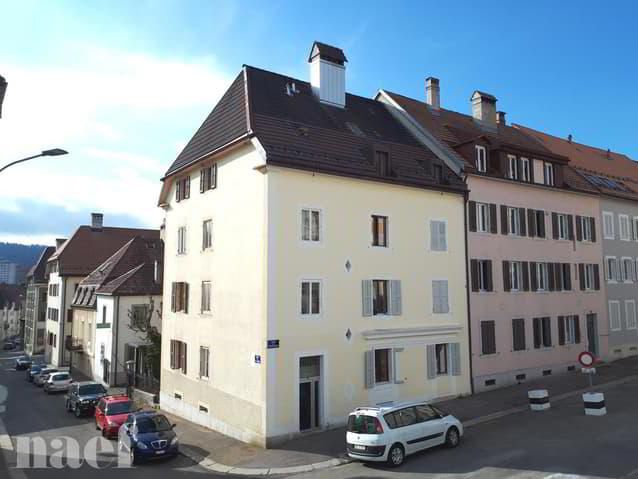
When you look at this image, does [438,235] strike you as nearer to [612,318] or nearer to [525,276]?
[525,276]

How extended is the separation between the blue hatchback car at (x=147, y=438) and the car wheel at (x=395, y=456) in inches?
307

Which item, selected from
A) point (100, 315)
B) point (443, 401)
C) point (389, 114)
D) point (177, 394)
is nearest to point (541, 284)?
point (443, 401)

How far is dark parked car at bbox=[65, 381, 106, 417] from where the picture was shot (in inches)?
1057

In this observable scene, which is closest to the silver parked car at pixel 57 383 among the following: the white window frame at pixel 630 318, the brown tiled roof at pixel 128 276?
the brown tiled roof at pixel 128 276

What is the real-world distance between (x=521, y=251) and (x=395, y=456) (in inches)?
655

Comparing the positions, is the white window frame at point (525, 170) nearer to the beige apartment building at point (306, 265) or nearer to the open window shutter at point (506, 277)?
the open window shutter at point (506, 277)

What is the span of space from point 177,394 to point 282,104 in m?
14.9

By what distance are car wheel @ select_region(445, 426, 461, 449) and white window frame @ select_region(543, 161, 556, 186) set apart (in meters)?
18.7

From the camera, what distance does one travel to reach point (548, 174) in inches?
1182

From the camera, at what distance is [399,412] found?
15.5 metres

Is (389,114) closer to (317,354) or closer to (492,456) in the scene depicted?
(317,354)

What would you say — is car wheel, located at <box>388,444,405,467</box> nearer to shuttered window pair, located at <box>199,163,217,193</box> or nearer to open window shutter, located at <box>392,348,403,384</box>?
open window shutter, located at <box>392,348,403,384</box>

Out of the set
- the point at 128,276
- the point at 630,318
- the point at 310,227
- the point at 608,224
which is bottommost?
the point at 630,318

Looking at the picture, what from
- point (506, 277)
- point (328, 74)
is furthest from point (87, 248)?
point (506, 277)
